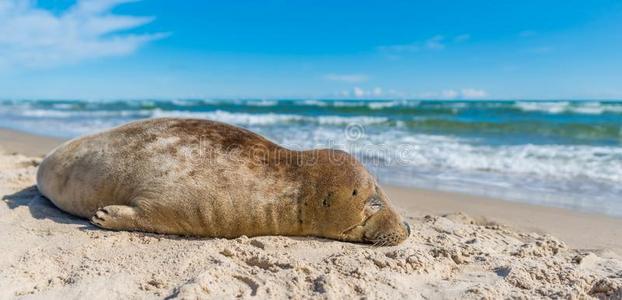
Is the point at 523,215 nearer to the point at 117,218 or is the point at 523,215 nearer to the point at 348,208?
the point at 348,208

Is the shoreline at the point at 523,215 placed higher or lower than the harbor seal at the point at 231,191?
lower

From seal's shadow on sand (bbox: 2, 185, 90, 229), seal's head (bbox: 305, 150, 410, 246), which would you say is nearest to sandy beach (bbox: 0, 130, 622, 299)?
seal's shadow on sand (bbox: 2, 185, 90, 229)

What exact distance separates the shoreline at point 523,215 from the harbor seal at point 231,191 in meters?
1.51

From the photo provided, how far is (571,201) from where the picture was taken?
17.7ft

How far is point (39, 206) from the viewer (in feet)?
13.4

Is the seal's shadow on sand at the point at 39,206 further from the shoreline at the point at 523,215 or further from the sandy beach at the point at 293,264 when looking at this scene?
the shoreline at the point at 523,215

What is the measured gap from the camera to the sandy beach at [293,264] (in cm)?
264

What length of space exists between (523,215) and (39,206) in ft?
15.5

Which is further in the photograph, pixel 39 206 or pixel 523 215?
pixel 523 215

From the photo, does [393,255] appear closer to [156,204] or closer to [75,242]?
[156,204]

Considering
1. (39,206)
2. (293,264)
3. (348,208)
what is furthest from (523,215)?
(39,206)

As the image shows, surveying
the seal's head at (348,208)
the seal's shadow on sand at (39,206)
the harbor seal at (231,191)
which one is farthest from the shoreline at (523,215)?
the seal's shadow on sand at (39,206)

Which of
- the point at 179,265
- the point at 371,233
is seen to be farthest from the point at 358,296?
the point at 179,265

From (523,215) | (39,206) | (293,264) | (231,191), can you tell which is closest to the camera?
(293,264)
